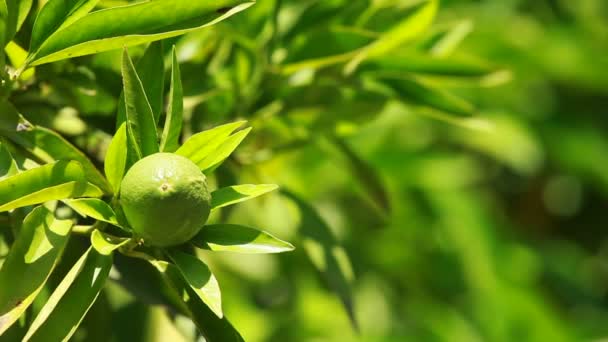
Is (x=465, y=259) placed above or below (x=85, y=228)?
below

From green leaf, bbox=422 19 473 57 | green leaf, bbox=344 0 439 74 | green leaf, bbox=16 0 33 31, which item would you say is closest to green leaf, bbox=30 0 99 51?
green leaf, bbox=16 0 33 31

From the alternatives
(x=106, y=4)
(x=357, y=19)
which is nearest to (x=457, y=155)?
(x=357, y=19)

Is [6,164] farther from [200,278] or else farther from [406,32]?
[406,32]

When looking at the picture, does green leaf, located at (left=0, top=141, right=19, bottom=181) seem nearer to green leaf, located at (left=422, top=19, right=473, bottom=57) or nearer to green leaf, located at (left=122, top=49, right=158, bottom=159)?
green leaf, located at (left=122, top=49, right=158, bottom=159)

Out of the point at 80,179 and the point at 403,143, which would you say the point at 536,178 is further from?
the point at 80,179

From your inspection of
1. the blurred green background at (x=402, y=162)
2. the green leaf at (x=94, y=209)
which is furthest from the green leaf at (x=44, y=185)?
the blurred green background at (x=402, y=162)
